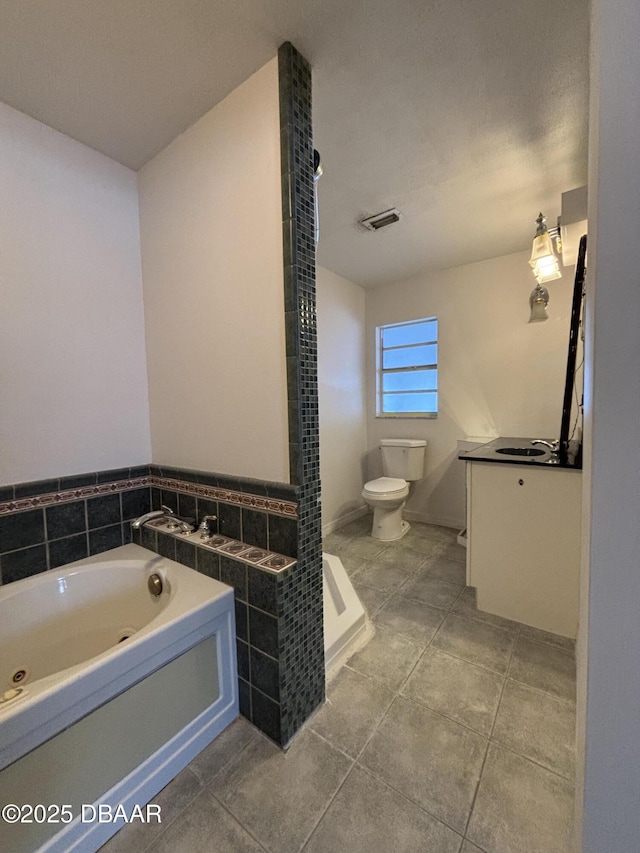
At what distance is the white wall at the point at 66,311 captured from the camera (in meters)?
1.36

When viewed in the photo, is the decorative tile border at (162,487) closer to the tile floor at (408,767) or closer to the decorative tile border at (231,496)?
the decorative tile border at (231,496)

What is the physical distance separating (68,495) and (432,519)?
2.92 metres

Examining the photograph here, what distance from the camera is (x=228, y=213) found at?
4.45 feet

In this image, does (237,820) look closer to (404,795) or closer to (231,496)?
(404,795)

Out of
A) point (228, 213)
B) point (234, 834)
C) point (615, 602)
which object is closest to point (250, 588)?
point (234, 834)

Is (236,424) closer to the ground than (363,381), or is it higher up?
closer to the ground

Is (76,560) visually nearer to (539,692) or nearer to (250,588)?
(250,588)

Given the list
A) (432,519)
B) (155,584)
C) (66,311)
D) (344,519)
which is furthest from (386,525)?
(66,311)

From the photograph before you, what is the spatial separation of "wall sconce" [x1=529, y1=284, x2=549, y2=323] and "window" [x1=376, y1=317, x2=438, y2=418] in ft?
2.70

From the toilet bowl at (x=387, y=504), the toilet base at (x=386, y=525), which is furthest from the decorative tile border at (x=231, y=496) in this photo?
the toilet base at (x=386, y=525)

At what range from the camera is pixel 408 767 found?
1061 mm

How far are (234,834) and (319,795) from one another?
26 centimetres

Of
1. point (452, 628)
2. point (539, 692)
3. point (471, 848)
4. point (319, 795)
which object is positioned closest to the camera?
point (471, 848)


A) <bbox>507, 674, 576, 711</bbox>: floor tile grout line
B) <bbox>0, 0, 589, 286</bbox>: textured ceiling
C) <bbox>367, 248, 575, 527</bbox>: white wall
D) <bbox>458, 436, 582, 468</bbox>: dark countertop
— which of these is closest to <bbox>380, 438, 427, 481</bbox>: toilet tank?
<bbox>367, 248, 575, 527</bbox>: white wall
